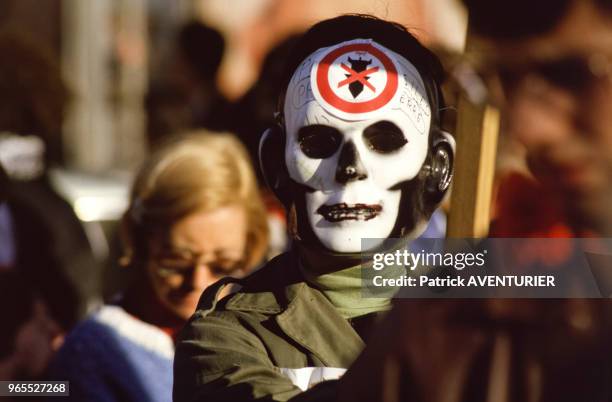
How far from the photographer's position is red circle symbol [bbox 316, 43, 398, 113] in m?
1.57

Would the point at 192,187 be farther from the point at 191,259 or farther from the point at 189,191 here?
the point at 191,259

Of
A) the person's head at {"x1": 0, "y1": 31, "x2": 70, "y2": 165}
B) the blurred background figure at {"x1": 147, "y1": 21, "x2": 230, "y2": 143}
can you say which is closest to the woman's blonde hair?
the person's head at {"x1": 0, "y1": 31, "x2": 70, "y2": 165}

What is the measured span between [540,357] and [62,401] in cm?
135

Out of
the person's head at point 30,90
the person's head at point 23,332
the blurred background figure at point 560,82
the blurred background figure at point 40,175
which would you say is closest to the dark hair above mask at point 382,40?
the blurred background figure at point 560,82

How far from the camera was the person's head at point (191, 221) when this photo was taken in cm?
245

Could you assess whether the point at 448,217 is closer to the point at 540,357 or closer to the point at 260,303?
the point at 260,303

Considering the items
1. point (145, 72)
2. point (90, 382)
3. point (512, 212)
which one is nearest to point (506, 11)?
point (512, 212)

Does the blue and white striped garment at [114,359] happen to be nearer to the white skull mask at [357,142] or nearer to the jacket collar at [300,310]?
the jacket collar at [300,310]

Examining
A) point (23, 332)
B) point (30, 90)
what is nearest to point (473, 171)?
point (23, 332)

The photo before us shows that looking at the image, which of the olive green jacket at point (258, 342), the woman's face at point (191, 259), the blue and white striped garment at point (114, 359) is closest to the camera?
the olive green jacket at point (258, 342)

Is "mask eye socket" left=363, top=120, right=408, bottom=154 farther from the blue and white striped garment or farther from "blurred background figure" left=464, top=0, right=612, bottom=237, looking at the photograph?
the blue and white striped garment

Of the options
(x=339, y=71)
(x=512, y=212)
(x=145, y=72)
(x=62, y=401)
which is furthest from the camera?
(x=145, y=72)

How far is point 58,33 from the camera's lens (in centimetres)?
867

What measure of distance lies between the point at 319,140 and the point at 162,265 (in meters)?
0.95
